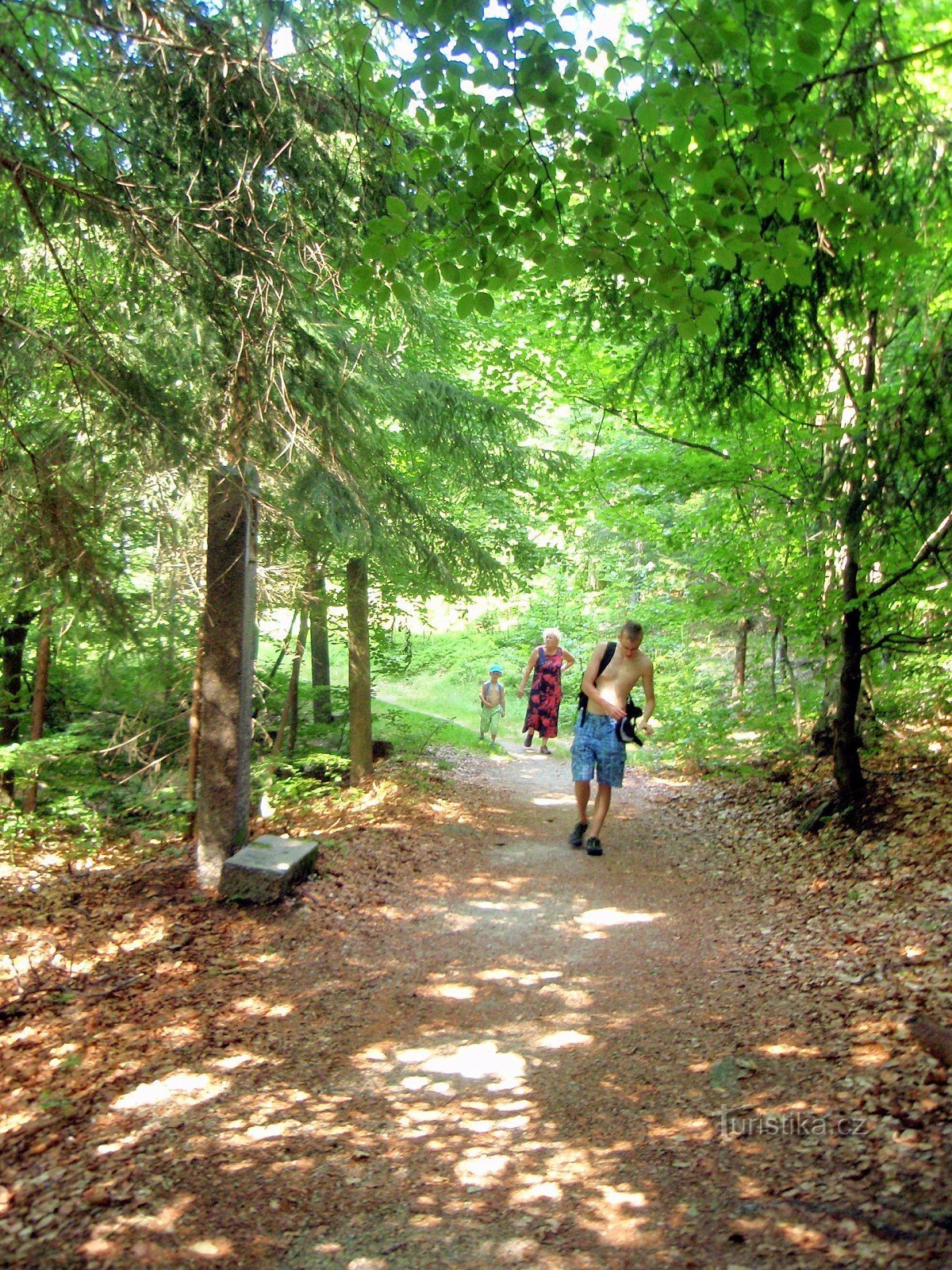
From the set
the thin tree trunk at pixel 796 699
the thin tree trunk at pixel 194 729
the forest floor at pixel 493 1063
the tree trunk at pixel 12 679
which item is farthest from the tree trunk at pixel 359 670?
the thin tree trunk at pixel 796 699

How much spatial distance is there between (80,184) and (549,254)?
260 centimetres

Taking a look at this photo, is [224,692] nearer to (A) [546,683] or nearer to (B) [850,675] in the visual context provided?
(B) [850,675]

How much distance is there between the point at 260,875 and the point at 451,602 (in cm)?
436

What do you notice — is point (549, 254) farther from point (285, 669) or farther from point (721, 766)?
point (285, 669)

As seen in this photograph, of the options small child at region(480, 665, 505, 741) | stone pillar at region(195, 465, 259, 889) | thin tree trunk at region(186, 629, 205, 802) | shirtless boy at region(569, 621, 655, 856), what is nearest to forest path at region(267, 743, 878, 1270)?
shirtless boy at region(569, 621, 655, 856)

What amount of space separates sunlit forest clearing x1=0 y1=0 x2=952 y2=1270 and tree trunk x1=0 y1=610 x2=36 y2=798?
2.98 ft

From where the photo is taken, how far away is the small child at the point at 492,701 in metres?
16.3

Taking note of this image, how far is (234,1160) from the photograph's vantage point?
3627 mm

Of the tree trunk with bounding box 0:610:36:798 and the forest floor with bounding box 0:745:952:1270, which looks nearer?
the forest floor with bounding box 0:745:952:1270

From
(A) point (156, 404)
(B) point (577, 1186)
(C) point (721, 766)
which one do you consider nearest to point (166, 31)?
(A) point (156, 404)

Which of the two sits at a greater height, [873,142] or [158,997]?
[873,142]

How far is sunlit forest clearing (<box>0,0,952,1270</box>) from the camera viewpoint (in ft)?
11.3

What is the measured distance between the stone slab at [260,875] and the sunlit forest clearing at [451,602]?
0.17ft

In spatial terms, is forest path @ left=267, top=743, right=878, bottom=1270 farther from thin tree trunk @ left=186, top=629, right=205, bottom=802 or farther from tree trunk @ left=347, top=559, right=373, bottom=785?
tree trunk @ left=347, top=559, right=373, bottom=785
